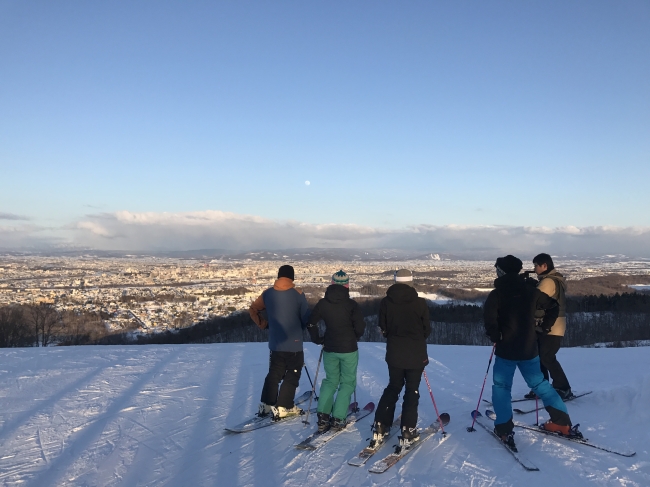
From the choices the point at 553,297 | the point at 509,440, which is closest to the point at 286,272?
the point at 509,440

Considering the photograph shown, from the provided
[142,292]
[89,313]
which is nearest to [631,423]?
[89,313]

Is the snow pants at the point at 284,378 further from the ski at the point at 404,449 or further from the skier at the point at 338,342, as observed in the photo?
the ski at the point at 404,449

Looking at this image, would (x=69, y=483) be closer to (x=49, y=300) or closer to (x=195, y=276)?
(x=49, y=300)

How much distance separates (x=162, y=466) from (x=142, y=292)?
51.5m

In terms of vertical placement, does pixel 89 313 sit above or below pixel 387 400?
below

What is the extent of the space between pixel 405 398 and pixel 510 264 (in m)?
1.71

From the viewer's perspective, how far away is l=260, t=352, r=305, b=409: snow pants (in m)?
5.45

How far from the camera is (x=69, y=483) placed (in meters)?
4.13

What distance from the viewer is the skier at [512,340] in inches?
174

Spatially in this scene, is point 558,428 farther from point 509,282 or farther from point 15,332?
point 15,332

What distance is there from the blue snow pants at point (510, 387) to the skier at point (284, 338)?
7.29ft

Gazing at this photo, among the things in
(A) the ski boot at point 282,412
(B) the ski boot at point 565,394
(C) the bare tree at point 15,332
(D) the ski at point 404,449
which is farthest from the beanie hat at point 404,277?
(C) the bare tree at point 15,332

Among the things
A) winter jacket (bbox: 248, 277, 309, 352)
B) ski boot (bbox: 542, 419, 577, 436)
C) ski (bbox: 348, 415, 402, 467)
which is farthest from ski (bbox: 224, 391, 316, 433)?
ski boot (bbox: 542, 419, 577, 436)

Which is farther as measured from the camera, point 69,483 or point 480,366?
point 480,366
